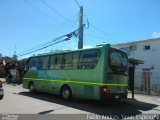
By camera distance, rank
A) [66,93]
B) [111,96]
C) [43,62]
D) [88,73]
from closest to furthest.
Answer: [111,96] < [88,73] < [66,93] < [43,62]

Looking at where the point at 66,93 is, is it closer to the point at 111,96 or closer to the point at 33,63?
the point at 111,96

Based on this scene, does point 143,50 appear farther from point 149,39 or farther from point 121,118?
point 121,118

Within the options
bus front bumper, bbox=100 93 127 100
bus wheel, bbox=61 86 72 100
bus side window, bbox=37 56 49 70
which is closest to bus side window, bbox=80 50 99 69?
bus front bumper, bbox=100 93 127 100

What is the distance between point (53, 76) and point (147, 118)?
7.26 m

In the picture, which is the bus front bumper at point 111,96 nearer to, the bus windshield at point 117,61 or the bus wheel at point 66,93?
the bus windshield at point 117,61

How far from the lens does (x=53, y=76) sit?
1602 cm

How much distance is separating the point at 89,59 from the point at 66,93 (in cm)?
274

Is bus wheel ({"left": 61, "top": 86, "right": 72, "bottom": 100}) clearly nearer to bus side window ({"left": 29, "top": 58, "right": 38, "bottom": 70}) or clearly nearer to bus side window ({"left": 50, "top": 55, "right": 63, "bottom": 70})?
bus side window ({"left": 50, "top": 55, "right": 63, "bottom": 70})

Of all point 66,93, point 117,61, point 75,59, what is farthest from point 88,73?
point 66,93

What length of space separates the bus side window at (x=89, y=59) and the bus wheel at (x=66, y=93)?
176cm

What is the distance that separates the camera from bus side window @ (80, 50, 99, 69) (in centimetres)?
1299

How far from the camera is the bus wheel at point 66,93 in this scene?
14.5 meters

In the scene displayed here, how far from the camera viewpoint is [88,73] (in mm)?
13297

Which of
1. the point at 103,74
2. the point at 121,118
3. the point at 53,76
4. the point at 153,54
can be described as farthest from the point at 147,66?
the point at 121,118
